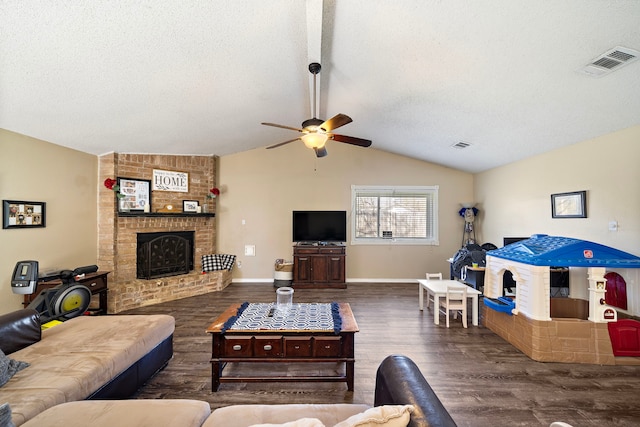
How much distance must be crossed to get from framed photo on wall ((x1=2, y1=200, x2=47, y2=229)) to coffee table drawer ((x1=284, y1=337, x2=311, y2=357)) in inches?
146

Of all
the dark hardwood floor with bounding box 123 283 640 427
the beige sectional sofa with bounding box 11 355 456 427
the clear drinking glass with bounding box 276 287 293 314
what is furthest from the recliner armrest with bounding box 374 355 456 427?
the clear drinking glass with bounding box 276 287 293 314

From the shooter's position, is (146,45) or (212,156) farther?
(212,156)

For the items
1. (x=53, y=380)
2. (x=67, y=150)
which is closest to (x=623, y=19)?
(x=53, y=380)

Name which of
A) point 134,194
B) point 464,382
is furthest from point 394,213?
point 134,194

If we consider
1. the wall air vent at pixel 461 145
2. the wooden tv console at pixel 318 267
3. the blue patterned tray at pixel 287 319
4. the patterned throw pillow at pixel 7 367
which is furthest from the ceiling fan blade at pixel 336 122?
the wooden tv console at pixel 318 267

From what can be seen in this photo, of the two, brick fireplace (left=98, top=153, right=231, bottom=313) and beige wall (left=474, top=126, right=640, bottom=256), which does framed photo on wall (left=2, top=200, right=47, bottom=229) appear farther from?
beige wall (left=474, top=126, right=640, bottom=256)

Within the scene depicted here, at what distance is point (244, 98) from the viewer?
11.4 ft

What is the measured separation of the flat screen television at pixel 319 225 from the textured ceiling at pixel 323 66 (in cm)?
223

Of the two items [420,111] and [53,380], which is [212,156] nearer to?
[420,111]

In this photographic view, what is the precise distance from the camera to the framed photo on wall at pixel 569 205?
3.31 m

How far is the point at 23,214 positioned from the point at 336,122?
4.08m

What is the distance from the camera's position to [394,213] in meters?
5.94

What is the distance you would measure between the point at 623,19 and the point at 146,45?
3.64 m

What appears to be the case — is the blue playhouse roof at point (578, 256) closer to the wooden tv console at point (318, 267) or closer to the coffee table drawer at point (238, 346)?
the coffee table drawer at point (238, 346)
